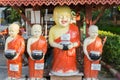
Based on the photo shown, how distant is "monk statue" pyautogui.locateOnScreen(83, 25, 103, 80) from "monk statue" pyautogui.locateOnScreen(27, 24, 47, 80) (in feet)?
3.40

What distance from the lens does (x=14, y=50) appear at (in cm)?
825

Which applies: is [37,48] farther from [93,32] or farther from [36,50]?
[93,32]

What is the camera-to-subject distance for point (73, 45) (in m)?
8.33

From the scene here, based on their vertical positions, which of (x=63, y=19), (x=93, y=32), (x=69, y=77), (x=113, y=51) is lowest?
(x=69, y=77)

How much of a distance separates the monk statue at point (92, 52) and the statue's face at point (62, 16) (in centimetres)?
59

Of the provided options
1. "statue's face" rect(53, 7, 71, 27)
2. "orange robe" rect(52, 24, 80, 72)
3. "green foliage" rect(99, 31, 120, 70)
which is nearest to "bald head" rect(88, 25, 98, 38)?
"orange robe" rect(52, 24, 80, 72)

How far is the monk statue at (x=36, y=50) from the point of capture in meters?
8.20

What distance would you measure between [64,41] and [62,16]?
0.60 metres

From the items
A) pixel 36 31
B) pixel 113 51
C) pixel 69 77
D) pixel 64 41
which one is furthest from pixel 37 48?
pixel 113 51

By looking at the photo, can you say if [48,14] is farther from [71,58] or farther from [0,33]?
[0,33]

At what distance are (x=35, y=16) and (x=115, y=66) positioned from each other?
314 centimetres

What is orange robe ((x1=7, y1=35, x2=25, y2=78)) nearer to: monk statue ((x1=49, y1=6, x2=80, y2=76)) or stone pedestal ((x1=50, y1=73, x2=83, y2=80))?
monk statue ((x1=49, y1=6, x2=80, y2=76))

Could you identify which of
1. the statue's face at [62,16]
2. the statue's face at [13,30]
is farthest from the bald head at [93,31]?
the statue's face at [13,30]

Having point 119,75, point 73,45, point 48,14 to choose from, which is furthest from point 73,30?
point 48,14
